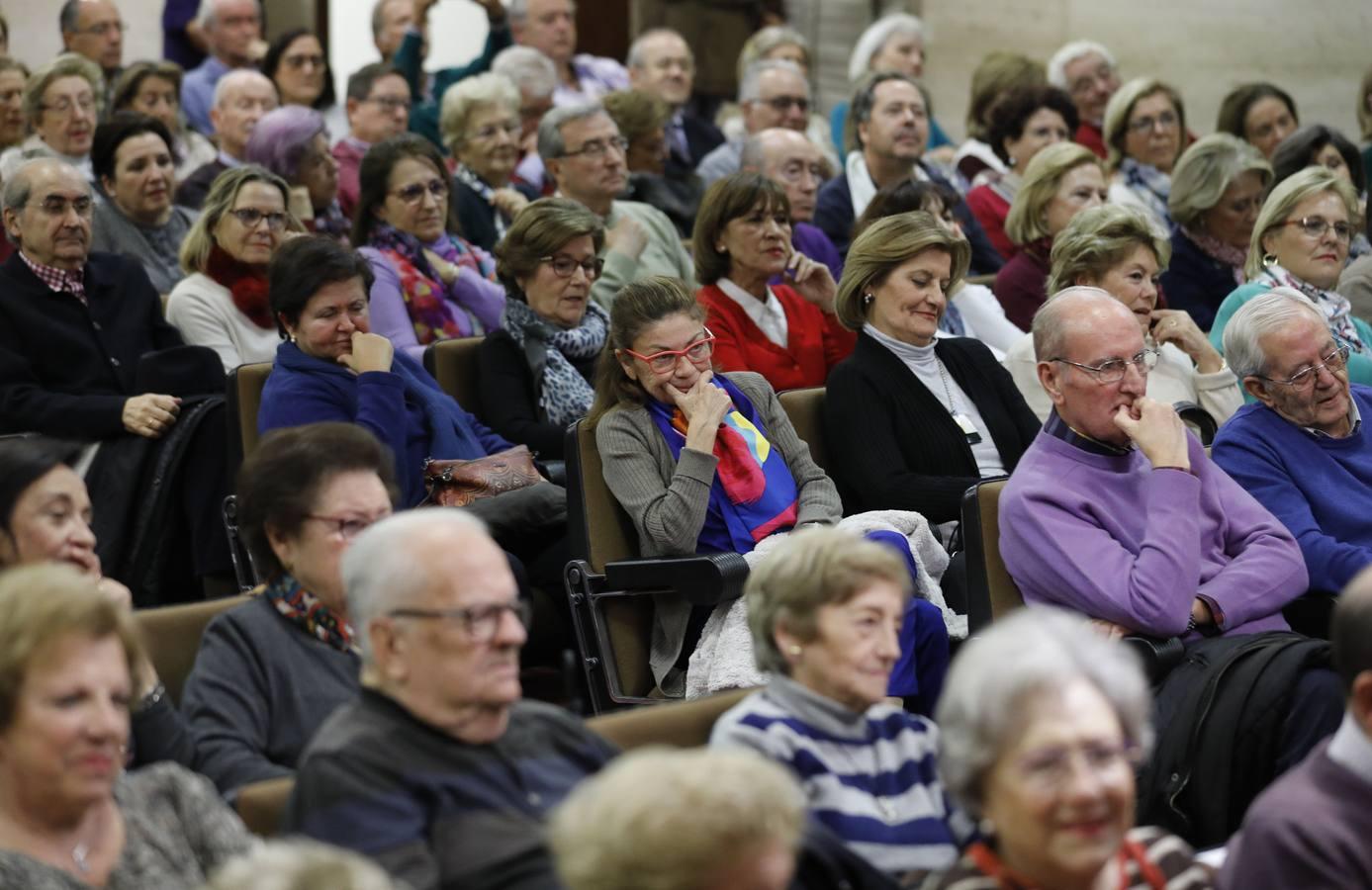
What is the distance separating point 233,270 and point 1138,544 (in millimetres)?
2675

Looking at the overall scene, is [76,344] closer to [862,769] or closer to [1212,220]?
[862,769]

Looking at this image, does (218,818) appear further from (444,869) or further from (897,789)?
(897,789)

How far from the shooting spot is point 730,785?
1861 millimetres

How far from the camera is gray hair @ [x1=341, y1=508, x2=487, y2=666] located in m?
2.32

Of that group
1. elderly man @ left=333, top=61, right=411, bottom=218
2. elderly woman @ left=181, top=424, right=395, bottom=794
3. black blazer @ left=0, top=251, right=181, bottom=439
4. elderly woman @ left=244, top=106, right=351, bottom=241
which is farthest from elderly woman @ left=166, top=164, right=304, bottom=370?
elderly woman @ left=181, top=424, right=395, bottom=794

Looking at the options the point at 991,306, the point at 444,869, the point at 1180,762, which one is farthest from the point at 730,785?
the point at 991,306

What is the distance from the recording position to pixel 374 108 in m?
6.83

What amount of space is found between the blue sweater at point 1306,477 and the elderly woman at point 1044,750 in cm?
176

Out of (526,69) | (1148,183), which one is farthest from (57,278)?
(1148,183)

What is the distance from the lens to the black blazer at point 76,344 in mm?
4660

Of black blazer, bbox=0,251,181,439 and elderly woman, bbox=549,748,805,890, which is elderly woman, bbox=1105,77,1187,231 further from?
elderly woman, bbox=549,748,805,890

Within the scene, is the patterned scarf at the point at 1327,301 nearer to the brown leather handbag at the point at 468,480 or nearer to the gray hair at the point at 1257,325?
the gray hair at the point at 1257,325

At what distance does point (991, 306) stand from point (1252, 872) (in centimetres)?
340

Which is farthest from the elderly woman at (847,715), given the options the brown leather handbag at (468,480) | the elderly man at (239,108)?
the elderly man at (239,108)
